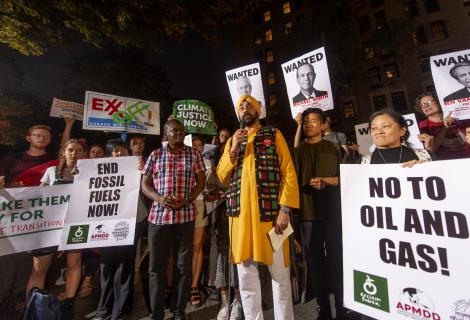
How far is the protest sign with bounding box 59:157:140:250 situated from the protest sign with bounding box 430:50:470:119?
474 centimetres

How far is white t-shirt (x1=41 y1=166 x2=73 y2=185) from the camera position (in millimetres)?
3664

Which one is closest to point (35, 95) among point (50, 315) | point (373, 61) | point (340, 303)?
point (50, 315)

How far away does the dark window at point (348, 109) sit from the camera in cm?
2620

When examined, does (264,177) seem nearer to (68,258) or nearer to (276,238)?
(276,238)

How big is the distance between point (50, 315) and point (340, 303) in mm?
3068

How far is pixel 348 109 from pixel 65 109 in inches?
1032

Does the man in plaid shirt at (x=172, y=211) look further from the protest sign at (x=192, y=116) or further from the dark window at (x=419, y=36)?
the dark window at (x=419, y=36)

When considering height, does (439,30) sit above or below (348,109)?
above

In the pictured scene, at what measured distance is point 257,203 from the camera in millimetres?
2703

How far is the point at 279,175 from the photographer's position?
2.87 m

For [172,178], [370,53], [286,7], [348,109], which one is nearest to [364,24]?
[370,53]

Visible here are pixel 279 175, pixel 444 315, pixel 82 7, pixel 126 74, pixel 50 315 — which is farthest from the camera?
pixel 126 74

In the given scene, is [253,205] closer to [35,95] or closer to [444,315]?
[444,315]

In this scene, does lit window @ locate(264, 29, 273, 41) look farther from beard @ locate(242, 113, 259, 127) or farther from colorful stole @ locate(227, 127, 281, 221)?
colorful stole @ locate(227, 127, 281, 221)
